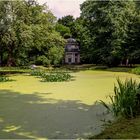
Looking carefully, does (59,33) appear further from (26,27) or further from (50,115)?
(50,115)

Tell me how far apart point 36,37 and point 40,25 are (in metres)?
1.10

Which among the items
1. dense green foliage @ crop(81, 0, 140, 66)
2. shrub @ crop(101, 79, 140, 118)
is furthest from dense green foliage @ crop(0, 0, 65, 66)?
shrub @ crop(101, 79, 140, 118)

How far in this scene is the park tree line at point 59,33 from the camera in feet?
66.7

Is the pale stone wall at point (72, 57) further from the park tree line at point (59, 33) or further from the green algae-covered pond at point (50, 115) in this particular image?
the green algae-covered pond at point (50, 115)

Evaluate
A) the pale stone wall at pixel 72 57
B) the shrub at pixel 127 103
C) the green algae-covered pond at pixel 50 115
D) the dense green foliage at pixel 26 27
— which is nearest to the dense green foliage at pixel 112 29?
the dense green foliage at pixel 26 27

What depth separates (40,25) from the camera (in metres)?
22.2

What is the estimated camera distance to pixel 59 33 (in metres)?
30.3

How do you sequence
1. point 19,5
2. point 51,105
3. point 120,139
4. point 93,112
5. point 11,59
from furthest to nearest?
point 11,59 < point 19,5 < point 51,105 < point 93,112 < point 120,139

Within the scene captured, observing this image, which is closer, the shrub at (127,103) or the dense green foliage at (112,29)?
the shrub at (127,103)

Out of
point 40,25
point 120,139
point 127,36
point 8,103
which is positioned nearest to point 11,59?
point 40,25

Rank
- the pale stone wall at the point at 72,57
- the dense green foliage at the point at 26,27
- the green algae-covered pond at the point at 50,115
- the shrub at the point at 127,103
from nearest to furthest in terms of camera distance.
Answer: the green algae-covered pond at the point at 50,115 → the shrub at the point at 127,103 → the dense green foliage at the point at 26,27 → the pale stone wall at the point at 72,57

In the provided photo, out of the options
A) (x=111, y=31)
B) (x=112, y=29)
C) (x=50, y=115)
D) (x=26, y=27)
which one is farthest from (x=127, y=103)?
(x=111, y=31)

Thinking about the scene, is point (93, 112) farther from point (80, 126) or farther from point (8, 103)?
point (8, 103)

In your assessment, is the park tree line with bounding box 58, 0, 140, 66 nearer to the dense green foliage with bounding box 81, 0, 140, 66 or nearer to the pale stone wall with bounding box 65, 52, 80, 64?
the dense green foliage with bounding box 81, 0, 140, 66
